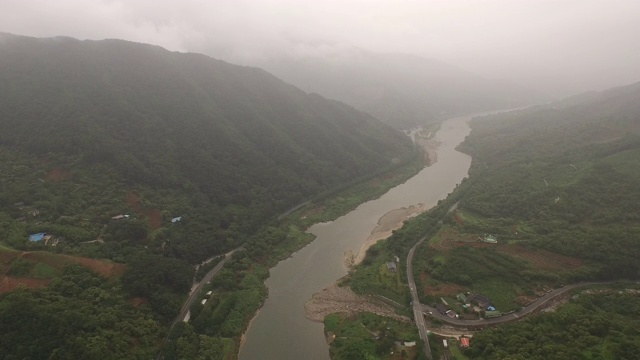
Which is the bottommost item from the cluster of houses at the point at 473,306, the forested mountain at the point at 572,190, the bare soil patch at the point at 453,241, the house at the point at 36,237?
the cluster of houses at the point at 473,306

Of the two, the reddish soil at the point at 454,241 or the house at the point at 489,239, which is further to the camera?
the house at the point at 489,239

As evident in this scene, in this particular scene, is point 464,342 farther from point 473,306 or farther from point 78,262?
point 78,262

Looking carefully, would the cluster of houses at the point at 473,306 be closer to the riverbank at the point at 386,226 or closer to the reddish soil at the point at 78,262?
the riverbank at the point at 386,226

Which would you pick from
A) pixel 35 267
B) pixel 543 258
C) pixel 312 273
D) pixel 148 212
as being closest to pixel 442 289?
pixel 543 258

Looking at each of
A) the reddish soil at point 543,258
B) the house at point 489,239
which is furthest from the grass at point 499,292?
the house at point 489,239

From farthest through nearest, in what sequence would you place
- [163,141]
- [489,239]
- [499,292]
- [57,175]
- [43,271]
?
[163,141] < [57,175] < [489,239] < [499,292] < [43,271]

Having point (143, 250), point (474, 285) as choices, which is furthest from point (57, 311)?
point (474, 285)
